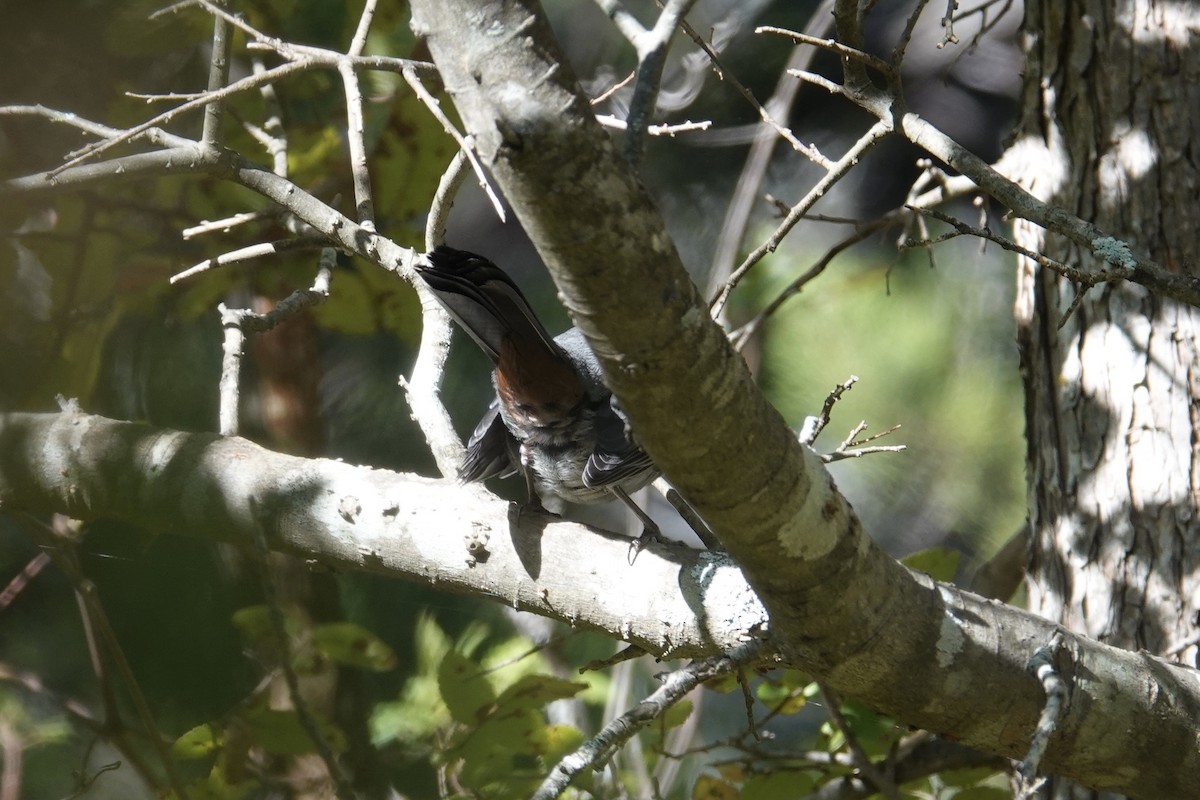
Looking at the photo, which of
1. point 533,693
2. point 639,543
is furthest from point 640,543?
point 533,693

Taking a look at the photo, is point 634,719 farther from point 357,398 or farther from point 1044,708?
point 357,398

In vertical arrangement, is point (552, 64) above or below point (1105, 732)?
above

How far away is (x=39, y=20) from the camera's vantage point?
700 millimetres

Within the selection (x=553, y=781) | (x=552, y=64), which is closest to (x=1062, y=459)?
(x=553, y=781)

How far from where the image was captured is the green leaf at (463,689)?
1.49 m

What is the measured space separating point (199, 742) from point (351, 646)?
259 mm

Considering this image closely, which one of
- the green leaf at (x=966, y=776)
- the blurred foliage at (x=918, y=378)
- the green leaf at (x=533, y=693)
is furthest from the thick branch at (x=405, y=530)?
the blurred foliage at (x=918, y=378)

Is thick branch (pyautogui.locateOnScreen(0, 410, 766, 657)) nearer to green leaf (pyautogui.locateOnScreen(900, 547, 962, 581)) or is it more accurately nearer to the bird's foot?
the bird's foot

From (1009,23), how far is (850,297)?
118 centimetres

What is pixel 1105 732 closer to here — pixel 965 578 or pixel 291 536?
pixel 291 536

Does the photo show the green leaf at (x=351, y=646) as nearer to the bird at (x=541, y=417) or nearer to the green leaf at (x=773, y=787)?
the bird at (x=541, y=417)

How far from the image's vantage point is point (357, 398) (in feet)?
10.3

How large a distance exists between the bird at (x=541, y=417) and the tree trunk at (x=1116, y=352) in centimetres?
95

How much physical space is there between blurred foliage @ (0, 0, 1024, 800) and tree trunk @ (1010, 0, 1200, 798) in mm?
327
